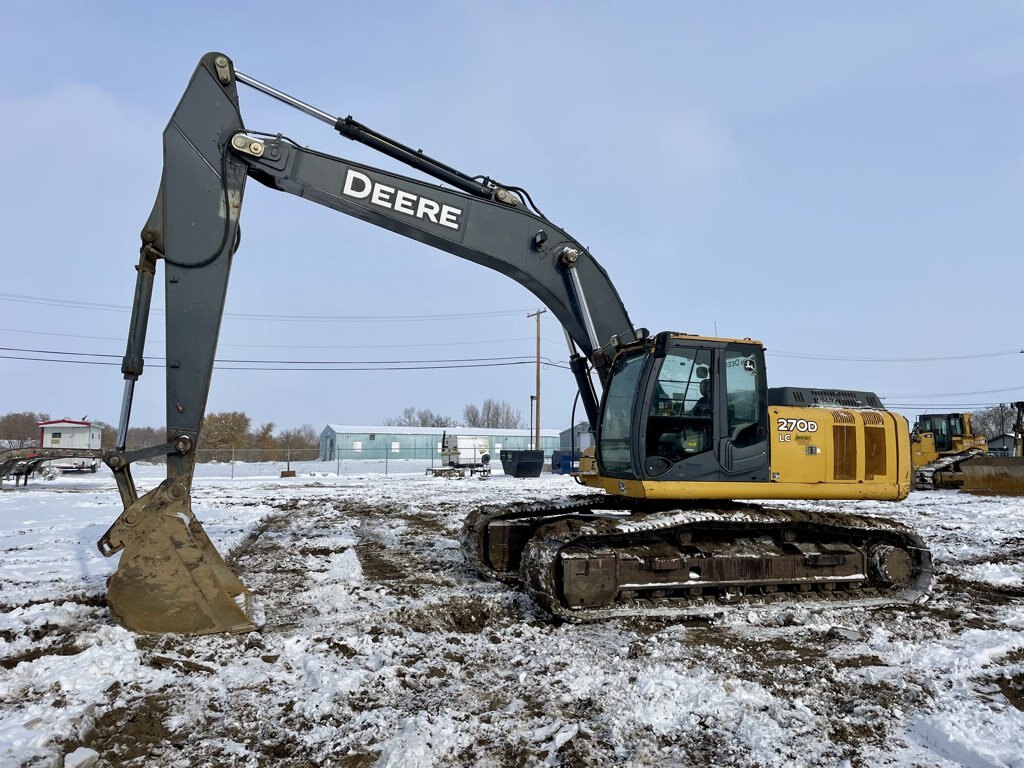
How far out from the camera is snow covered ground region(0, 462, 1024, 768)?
3.47 meters

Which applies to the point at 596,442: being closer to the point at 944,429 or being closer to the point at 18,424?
the point at 944,429

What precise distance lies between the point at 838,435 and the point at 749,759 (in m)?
4.44

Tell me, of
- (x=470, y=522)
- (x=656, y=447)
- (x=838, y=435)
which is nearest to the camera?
(x=656, y=447)

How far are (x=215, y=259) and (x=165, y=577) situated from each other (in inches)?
104

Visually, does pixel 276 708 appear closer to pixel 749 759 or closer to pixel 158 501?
pixel 158 501

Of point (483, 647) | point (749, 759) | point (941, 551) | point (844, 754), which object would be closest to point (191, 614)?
point (483, 647)

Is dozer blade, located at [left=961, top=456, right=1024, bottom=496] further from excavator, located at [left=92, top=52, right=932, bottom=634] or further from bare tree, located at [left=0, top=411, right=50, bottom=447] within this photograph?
bare tree, located at [left=0, top=411, right=50, bottom=447]

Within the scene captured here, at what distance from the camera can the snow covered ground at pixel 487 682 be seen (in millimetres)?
3471

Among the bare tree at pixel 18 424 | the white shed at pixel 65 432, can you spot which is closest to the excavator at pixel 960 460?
the white shed at pixel 65 432

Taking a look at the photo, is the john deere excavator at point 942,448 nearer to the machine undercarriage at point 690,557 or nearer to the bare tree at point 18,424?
the machine undercarriage at point 690,557

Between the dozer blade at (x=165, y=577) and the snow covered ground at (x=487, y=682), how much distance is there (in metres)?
0.19

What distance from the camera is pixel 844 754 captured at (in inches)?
135

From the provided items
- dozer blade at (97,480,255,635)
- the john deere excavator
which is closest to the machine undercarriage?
dozer blade at (97,480,255,635)

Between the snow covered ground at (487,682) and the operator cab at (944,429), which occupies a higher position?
the operator cab at (944,429)
